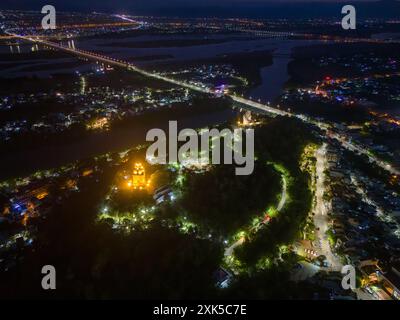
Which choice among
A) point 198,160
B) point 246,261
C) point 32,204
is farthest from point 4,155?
point 246,261

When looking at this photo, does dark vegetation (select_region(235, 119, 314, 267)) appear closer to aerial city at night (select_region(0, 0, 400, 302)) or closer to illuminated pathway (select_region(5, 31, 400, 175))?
aerial city at night (select_region(0, 0, 400, 302))

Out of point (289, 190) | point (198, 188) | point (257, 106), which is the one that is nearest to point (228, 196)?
point (198, 188)

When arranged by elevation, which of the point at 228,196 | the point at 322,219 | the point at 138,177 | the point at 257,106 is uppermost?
the point at 257,106

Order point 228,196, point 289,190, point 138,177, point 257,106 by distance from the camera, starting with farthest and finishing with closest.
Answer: point 257,106
point 289,190
point 138,177
point 228,196

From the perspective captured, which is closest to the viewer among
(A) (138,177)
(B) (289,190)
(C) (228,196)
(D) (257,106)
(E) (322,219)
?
(C) (228,196)

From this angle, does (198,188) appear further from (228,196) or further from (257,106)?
(257,106)

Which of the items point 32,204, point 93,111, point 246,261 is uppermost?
point 93,111
